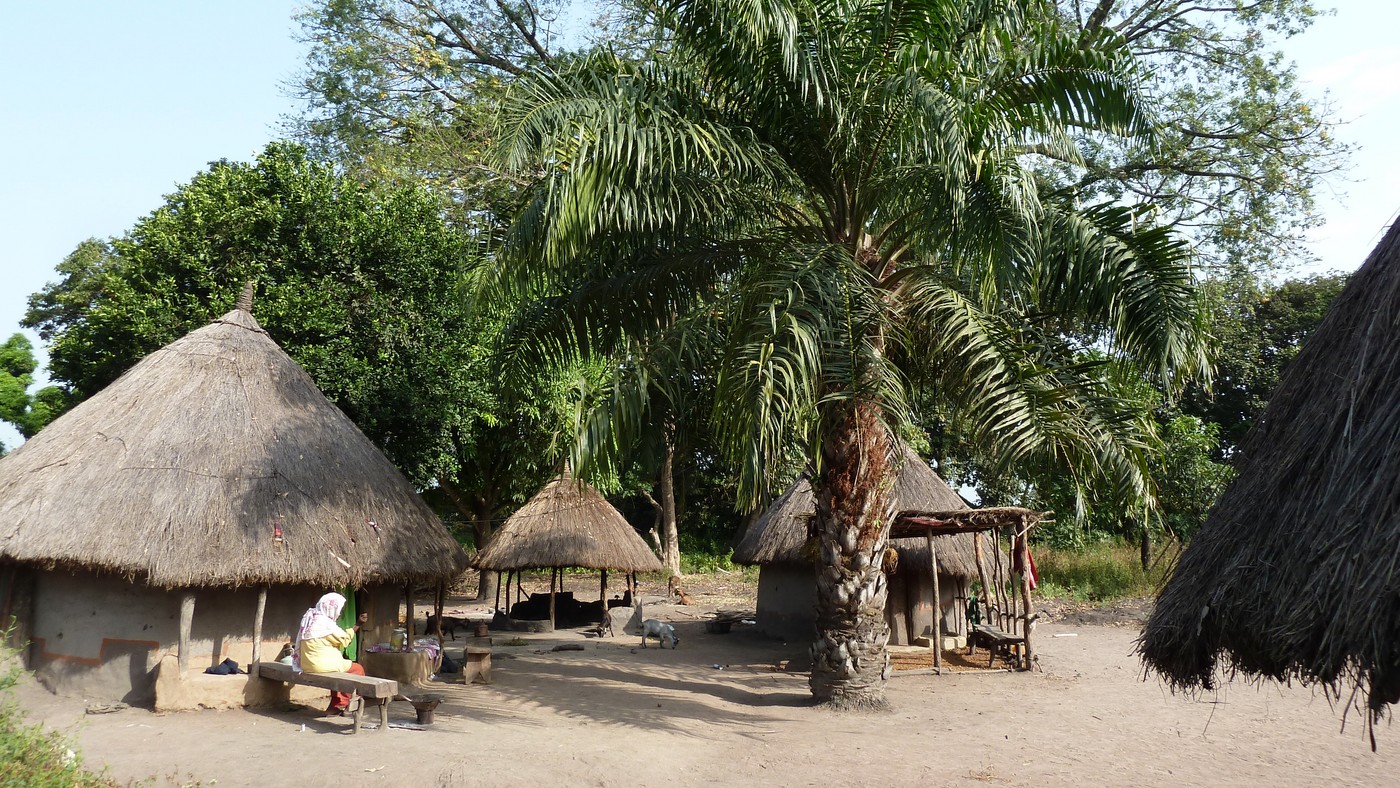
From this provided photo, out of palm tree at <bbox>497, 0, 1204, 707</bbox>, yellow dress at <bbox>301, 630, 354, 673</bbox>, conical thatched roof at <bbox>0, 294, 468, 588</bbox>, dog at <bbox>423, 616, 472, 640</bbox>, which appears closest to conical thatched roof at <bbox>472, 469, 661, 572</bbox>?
dog at <bbox>423, 616, 472, 640</bbox>

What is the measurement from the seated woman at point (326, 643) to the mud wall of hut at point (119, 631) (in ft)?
3.88

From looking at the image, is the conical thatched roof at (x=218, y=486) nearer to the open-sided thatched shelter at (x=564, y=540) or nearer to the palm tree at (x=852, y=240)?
the palm tree at (x=852, y=240)

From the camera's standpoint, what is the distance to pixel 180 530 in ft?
31.4

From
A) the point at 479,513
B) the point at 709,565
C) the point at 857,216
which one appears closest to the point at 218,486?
the point at 857,216

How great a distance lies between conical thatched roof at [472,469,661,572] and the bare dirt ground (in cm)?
542

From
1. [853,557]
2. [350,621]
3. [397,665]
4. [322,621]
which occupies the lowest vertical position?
[397,665]

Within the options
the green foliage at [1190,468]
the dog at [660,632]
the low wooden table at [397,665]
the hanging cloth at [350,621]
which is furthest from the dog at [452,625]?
the green foliage at [1190,468]

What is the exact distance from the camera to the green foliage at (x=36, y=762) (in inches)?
209

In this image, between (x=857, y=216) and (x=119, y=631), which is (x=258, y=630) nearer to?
(x=119, y=631)

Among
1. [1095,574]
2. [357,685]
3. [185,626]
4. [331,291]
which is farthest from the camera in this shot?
[1095,574]

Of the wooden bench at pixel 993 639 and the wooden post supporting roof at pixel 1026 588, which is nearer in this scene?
the wooden post supporting roof at pixel 1026 588

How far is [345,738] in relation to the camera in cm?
859

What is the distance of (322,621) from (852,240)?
22.7 ft

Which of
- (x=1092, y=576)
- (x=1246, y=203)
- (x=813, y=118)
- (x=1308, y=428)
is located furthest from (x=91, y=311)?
(x=1092, y=576)
